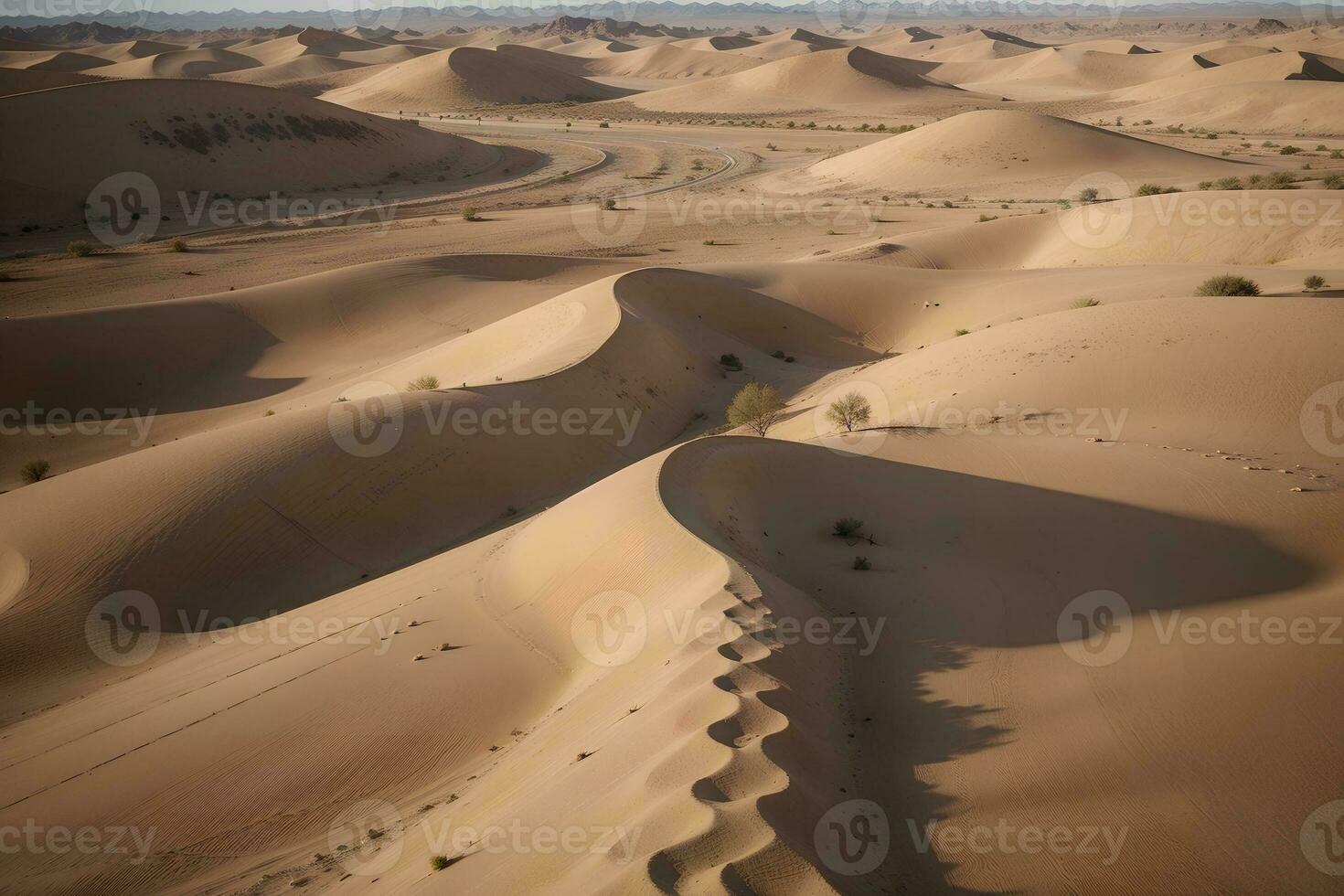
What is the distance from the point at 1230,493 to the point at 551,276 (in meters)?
21.2

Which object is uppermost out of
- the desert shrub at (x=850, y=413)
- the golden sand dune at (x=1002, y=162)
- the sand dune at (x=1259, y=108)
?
the sand dune at (x=1259, y=108)

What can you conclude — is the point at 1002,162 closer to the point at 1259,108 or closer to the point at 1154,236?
the point at 1154,236

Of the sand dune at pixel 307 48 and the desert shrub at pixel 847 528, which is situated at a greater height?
the sand dune at pixel 307 48

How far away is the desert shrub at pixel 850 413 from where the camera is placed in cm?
1484

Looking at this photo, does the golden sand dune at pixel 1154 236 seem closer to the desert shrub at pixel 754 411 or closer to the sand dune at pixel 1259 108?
the desert shrub at pixel 754 411

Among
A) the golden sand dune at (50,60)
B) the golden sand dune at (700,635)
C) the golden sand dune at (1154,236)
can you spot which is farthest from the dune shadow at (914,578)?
the golden sand dune at (50,60)

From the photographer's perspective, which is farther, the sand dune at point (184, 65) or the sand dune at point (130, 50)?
the sand dune at point (130, 50)

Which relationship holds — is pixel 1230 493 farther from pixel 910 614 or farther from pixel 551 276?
pixel 551 276

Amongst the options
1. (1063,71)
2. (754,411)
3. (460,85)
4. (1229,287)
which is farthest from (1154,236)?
(1063,71)

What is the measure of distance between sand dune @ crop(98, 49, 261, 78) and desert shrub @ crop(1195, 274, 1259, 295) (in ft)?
292

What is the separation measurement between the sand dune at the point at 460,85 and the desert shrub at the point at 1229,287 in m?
70.0

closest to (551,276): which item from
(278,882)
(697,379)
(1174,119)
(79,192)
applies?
(697,379)

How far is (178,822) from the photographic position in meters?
7.17

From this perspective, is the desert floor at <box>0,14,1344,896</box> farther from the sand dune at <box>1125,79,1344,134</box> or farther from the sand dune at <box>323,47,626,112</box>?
the sand dune at <box>323,47,626,112</box>
